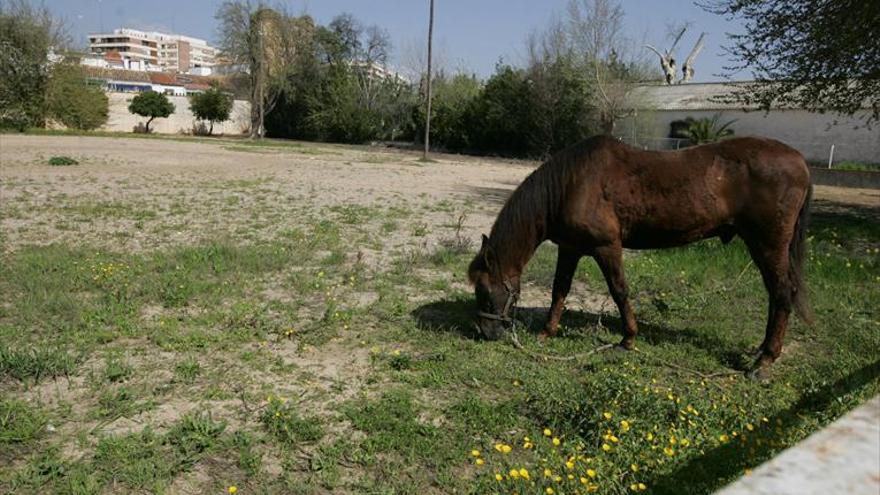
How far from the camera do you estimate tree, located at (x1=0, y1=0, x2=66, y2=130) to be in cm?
3834

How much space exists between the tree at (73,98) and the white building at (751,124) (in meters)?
35.6

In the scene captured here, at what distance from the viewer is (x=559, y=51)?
3781 centimetres

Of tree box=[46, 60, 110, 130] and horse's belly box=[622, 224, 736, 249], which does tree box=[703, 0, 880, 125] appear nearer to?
horse's belly box=[622, 224, 736, 249]

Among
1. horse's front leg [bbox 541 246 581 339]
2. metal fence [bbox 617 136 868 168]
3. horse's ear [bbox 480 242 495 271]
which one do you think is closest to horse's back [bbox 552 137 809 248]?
horse's front leg [bbox 541 246 581 339]

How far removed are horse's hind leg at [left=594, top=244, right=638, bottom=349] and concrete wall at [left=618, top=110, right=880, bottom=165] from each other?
1074 inches

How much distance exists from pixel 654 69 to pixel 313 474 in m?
40.6

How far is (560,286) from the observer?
579cm

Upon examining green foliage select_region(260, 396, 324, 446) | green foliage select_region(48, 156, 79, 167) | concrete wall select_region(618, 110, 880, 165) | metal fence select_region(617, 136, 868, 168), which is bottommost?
green foliage select_region(260, 396, 324, 446)

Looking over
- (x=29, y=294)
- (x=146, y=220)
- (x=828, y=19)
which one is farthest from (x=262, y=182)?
(x=828, y=19)

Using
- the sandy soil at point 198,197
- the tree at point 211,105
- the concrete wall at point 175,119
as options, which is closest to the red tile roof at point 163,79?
the concrete wall at point 175,119

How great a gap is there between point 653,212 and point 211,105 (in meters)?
49.7

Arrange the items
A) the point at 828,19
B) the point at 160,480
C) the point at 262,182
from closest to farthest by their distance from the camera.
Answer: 1. the point at 160,480
2. the point at 828,19
3. the point at 262,182

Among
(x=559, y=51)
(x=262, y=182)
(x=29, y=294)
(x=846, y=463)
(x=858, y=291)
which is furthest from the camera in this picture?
(x=559, y=51)

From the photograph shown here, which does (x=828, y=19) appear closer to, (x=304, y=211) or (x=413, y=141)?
(x=304, y=211)
